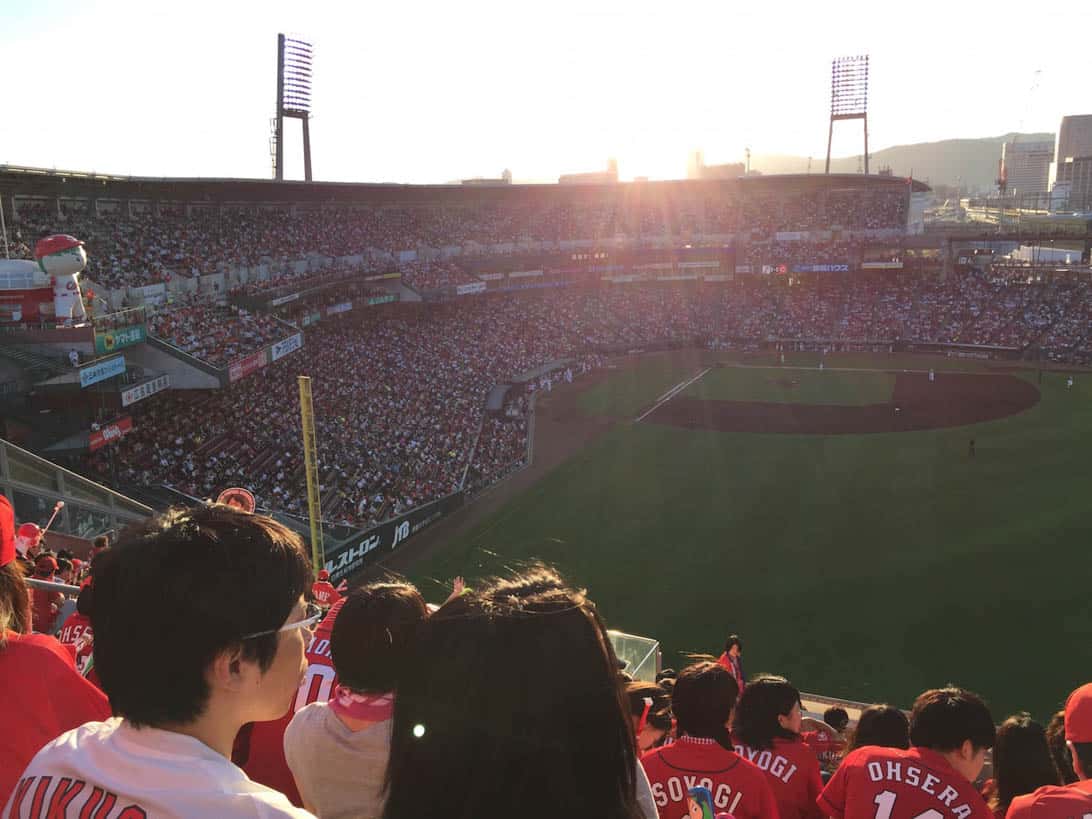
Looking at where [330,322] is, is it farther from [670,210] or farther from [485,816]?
[485,816]

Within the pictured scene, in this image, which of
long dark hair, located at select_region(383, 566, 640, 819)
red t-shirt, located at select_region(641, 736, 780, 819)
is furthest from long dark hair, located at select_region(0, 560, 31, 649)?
red t-shirt, located at select_region(641, 736, 780, 819)

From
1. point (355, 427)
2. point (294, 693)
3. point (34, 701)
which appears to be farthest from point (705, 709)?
point (355, 427)

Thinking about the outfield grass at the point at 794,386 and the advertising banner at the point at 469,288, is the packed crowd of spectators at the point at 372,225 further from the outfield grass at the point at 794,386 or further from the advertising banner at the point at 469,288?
the outfield grass at the point at 794,386

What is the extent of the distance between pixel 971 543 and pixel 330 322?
33436 millimetres

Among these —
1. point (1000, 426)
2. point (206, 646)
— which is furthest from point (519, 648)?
point (1000, 426)

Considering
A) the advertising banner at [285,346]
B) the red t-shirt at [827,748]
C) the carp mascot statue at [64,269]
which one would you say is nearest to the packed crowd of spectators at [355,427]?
the advertising banner at [285,346]

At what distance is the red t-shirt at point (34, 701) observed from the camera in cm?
281

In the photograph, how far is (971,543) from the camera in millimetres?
23766

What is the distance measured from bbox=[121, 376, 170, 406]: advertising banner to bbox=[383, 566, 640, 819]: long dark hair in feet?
83.8

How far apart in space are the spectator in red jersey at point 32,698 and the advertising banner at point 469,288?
49.4 metres

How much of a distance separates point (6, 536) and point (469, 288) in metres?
50.1

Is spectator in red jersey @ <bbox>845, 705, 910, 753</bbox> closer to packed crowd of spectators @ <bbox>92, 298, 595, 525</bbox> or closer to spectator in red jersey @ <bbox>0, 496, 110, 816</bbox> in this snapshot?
spectator in red jersey @ <bbox>0, 496, 110, 816</bbox>

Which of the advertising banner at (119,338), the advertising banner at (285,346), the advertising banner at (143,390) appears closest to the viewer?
the advertising banner at (119,338)

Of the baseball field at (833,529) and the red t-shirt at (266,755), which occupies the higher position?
the red t-shirt at (266,755)
